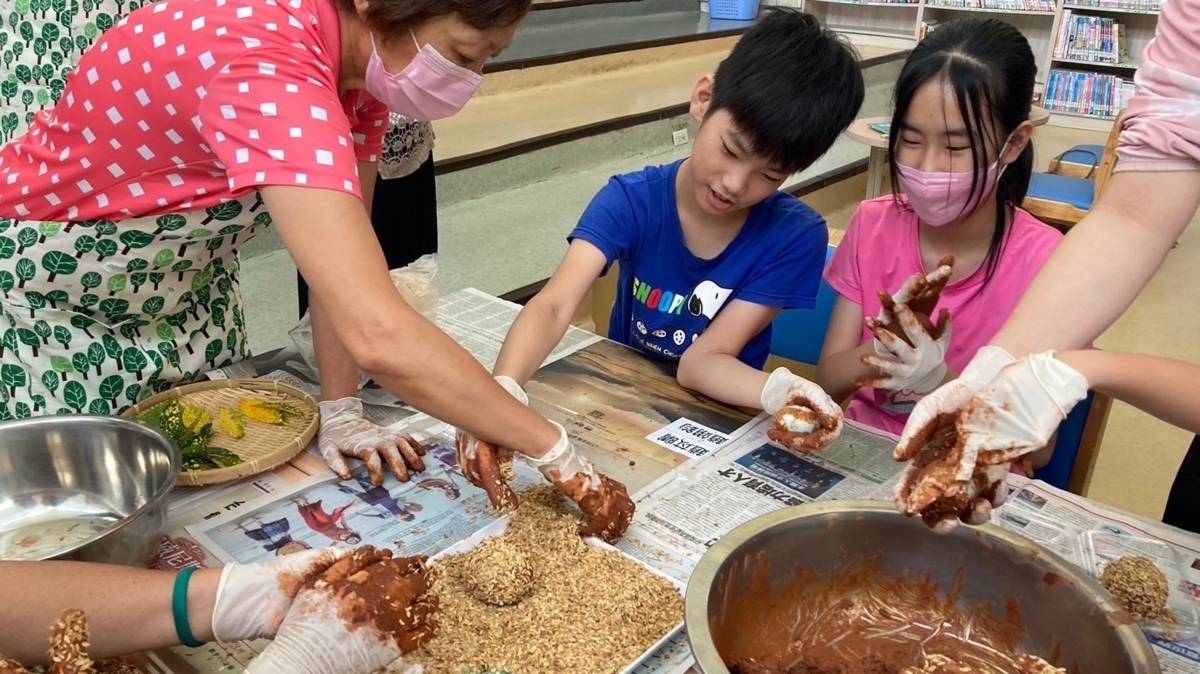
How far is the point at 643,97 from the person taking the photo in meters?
4.41

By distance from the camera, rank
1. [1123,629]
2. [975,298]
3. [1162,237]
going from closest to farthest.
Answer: [1123,629], [1162,237], [975,298]

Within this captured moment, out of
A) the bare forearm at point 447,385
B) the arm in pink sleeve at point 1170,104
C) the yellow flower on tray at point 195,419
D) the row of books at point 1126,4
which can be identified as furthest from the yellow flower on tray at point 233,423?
the row of books at point 1126,4

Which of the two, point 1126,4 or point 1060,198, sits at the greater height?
point 1126,4

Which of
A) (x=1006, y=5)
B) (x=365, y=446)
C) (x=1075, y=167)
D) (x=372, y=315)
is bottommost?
(x=1075, y=167)

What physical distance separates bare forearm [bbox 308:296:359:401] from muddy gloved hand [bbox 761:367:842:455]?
24.3 inches

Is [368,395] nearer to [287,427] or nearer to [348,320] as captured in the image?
[287,427]

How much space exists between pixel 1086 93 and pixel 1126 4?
0.57m

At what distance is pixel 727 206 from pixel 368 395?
66 centimetres

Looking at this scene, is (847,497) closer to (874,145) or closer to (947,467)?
(947,467)

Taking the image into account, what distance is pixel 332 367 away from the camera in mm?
1224

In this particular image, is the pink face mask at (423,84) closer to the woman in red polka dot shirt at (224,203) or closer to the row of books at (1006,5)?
the woman in red polka dot shirt at (224,203)

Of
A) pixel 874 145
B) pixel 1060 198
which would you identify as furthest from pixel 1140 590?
pixel 874 145

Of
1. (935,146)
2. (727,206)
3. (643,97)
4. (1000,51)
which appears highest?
(1000,51)

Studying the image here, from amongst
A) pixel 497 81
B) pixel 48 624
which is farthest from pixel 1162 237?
pixel 497 81
